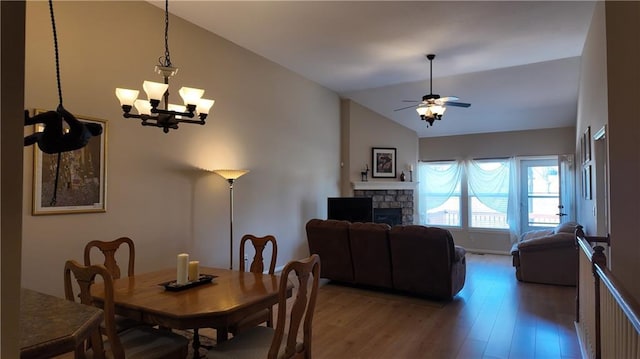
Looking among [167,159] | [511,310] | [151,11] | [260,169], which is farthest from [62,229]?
[511,310]

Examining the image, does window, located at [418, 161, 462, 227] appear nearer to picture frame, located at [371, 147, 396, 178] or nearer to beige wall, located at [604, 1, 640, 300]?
picture frame, located at [371, 147, 396, 178]

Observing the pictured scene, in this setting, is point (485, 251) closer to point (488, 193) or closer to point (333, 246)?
point (488, 193)

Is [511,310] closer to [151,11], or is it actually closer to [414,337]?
[414,337]

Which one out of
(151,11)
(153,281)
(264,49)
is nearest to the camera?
(153,281)

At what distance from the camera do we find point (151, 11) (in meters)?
4.28

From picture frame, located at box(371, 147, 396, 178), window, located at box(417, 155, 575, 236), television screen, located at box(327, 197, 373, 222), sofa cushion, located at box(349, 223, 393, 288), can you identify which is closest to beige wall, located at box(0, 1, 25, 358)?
sofa cushion, located at box(349, 223, 393, 288)

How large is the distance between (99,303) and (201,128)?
2.93 m

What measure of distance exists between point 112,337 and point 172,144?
9.45ft

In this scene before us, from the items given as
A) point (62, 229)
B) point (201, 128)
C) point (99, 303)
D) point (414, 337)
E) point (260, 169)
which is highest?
point (201, 128)

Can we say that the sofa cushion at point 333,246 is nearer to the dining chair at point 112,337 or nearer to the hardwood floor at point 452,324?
the hardwood floor at point 452,324

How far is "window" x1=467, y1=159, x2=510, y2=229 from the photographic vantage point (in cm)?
829

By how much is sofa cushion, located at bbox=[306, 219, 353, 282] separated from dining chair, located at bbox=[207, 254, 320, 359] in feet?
8.99

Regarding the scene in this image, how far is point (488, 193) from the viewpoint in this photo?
27.7 feet

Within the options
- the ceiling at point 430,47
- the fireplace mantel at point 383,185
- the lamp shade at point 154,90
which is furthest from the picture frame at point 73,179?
the fireplace mantel at point 383,185
